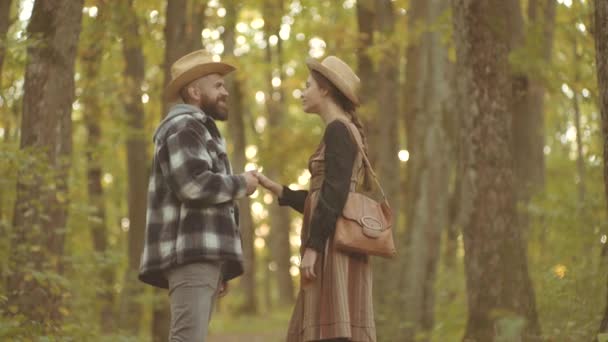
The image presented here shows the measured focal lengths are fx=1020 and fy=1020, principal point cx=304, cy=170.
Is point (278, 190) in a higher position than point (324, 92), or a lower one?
lower

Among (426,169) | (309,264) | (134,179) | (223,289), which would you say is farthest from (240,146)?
(309,264)

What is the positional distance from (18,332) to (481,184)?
4.40 meters

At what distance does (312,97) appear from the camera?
6387 mm

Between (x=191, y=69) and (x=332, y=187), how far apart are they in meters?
1.16

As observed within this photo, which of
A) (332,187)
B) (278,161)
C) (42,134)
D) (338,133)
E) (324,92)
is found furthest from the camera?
(278,161)

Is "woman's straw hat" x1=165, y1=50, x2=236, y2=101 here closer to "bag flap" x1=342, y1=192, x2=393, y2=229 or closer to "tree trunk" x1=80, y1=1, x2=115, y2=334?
"bag flap" x1=342, y1=192, x2=393, y2=229

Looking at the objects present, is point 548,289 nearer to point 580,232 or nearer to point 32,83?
point 580,232

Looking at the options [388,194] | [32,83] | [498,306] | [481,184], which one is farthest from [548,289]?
[388,194]

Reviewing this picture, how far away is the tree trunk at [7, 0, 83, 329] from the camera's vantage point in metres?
9.06

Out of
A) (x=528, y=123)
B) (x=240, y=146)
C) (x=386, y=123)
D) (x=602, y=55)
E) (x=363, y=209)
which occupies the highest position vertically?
(x=240, y=146)

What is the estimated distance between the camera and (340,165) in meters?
6.07

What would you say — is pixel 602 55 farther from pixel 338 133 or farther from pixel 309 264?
pixel 309 264

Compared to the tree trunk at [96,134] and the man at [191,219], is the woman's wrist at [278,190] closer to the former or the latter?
the man at [191,219]

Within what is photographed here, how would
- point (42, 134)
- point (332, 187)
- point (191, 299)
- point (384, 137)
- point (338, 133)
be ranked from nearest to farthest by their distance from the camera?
1. point (191, 299)
2. point (332, 187)
3. point (338, 133)
4. point (42, 134)
5. point (384, 137)
